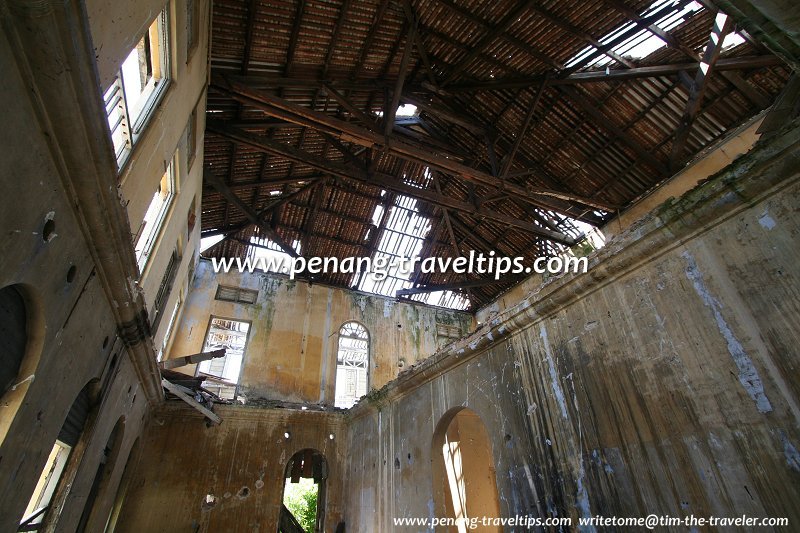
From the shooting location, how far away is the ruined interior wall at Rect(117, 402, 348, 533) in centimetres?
800

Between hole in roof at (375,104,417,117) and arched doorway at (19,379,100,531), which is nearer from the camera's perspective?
arched doorway at (19,379,100,531)

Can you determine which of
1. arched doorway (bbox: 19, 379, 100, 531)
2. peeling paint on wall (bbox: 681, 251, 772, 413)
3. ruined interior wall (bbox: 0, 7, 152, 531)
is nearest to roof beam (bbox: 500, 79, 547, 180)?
peeling paint on wall (bbox: 681, 251, 772, 413)

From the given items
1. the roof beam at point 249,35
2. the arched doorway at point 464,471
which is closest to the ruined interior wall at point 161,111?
the roof beam at point 249,35

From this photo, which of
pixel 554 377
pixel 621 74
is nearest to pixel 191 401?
pixel 554 377

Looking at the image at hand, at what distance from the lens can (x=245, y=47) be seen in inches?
240

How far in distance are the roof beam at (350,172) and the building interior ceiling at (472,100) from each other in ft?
0.10

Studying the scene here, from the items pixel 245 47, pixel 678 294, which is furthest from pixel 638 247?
pixel 245 47

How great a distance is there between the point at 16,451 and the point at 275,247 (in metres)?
9.99

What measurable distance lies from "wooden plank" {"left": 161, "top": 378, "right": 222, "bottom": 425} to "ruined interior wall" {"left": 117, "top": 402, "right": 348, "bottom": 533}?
1.32 feet

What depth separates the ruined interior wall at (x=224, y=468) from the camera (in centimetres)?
800

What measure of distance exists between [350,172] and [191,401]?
578 cm

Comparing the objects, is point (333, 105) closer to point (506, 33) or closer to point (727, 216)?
point (506, 33)

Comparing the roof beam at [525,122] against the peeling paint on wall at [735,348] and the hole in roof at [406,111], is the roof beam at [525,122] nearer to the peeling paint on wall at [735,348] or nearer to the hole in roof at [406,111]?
the hole in roof at [406,111]

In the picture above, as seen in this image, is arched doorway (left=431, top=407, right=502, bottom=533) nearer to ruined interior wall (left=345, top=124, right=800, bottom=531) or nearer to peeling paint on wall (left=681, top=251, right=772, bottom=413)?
ruined interior wall (left=345, top=124, right=800, bottom=531)
